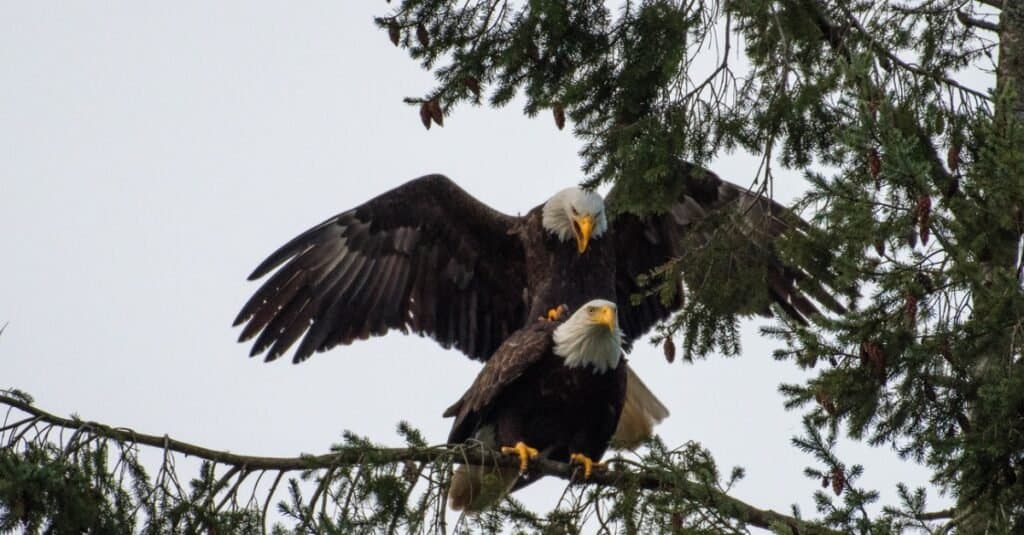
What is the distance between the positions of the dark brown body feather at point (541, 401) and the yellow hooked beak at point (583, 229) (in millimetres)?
1342

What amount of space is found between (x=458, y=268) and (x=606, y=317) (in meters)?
2.44

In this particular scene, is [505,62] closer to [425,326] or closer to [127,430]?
[127,430]

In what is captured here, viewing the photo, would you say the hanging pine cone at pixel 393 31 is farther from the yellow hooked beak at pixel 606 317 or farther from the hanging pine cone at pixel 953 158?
the hanging pine cone at pixel 953 158

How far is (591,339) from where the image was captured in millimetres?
5887

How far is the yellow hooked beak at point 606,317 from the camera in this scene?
581 cm

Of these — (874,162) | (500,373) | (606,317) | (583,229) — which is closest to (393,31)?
(606,317)

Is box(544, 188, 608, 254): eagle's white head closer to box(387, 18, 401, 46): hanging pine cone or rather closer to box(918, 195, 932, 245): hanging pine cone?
box(387, 18, 401, 46): hanging pine cone

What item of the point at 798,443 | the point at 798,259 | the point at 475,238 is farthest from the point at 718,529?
the point at 475,238

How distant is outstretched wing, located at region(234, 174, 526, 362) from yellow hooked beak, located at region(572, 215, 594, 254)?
25.9 inches

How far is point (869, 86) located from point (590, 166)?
1057mm

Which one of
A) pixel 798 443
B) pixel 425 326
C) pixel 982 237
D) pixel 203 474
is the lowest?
pixel 203 474

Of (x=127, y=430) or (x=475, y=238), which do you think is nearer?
(x=127, y=430)

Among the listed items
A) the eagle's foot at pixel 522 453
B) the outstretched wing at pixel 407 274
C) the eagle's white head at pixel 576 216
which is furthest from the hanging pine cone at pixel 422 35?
the outstretched wing at pixel 407 274

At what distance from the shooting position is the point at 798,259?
506 centimetres
